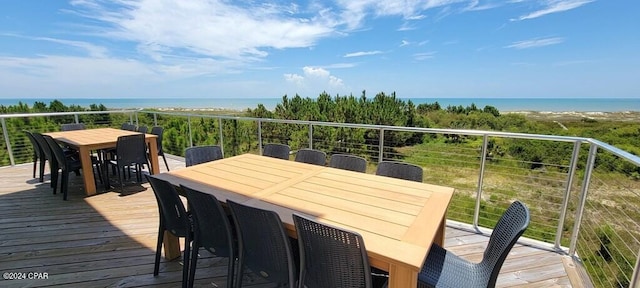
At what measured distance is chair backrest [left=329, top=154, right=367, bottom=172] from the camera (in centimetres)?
227

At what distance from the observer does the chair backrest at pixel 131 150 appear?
3562mm

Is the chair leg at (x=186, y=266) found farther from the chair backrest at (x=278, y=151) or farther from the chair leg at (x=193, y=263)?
the chair backrest at (x=278, y=151)

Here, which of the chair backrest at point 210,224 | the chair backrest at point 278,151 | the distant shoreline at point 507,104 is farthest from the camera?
the distant shoreline at point 507,104

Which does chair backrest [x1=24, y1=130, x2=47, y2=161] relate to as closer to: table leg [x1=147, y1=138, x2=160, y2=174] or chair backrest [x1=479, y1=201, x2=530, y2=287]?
table leg [x1=147, y1=138, x2=160, y2=174]

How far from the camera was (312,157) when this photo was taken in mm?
2598

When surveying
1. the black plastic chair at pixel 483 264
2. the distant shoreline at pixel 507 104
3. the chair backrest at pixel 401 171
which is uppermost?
the distant shoreline at pixel 507 104

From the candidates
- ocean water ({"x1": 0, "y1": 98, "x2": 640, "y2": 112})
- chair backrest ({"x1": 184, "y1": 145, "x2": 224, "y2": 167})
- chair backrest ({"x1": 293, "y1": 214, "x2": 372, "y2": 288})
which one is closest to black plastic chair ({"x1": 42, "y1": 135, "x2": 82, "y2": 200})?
chair backrest ({"x1": 184, "y1": 145, "x2": 224, "y2": 167})

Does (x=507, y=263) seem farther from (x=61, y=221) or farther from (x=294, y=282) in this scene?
(x=61, y=221)

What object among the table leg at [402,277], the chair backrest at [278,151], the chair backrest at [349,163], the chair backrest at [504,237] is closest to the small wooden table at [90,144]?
the chair backrest at [278,151]

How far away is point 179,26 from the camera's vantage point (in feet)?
20.2

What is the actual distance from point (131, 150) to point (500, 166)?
182 inches

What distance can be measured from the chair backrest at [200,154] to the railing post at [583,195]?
3269 millimetres

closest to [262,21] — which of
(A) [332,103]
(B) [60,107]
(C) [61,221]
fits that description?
(A) [332,103]

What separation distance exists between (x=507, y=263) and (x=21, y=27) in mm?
16668
